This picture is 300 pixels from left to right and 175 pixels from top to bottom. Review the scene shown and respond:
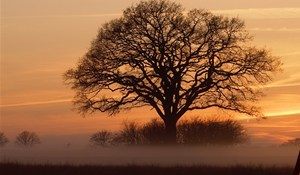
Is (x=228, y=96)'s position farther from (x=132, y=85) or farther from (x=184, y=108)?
(x=132, y=85)

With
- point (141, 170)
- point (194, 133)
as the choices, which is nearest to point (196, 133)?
point (194, 133)

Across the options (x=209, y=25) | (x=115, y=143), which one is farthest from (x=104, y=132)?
(x=209, y=25)

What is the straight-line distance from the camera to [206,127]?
4478 centimetres

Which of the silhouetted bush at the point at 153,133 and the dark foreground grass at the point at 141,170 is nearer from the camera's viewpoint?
the dark foreground grass at the point at 141,170

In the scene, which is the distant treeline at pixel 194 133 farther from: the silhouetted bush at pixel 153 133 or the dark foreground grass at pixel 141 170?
the dark foreground grass at pixel 141 170

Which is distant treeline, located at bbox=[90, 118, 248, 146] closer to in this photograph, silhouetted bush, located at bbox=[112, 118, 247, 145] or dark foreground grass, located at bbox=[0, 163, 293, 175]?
silhouetted bush, located at bbox=[112, 118, 247, 145]

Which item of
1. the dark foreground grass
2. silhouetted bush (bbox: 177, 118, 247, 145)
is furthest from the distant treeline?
the dark foreground grass

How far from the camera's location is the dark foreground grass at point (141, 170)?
1032 inches

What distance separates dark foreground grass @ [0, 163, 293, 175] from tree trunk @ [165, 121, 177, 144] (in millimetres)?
14906

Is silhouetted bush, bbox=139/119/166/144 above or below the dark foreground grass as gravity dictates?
above

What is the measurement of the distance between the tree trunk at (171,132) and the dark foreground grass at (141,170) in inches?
587

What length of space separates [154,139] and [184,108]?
118 inches

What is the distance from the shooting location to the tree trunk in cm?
4406

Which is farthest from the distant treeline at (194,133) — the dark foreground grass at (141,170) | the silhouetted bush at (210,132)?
the dark foreground grass at (141,170)
